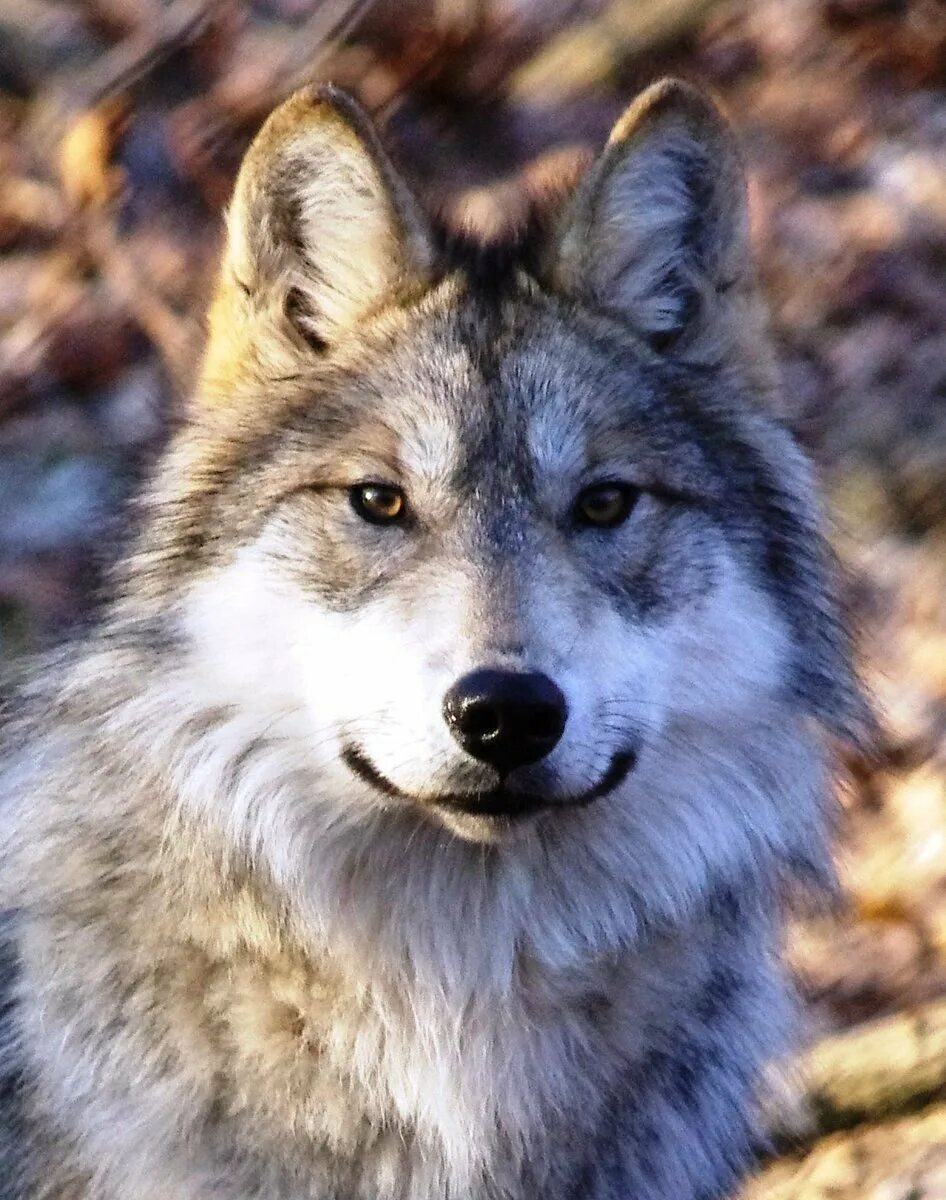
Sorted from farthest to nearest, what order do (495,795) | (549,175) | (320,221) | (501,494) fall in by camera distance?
(549,175)
(320,221)
(501,494)
(495,795)

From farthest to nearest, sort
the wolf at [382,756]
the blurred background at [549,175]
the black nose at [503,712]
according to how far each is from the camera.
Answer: the blurred background at [549,175]
the wolf at [382,756]
the black nose at [503,712]

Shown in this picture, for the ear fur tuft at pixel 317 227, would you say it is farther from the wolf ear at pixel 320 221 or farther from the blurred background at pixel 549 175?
the blurred background at pixel 549 175

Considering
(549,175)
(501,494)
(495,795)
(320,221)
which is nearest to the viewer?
(495,795)

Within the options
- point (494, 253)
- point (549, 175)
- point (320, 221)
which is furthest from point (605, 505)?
point (549, 175)

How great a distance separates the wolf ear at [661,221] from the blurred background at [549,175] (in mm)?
1635

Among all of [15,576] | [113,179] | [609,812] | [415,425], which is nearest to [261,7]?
Result: [113,179]

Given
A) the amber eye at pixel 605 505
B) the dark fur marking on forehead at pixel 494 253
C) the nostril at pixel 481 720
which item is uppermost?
the dark fur marking on forehead at pixel 494 253

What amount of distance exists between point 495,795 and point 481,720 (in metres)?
0.18

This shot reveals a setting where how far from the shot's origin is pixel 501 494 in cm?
287

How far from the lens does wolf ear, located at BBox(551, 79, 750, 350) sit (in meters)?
3.02

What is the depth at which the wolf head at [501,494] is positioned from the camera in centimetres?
271

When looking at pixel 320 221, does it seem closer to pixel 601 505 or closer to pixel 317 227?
pixel 317 227

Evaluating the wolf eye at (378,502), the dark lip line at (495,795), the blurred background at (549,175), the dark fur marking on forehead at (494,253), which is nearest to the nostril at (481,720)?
the dark lip line at (495,795)

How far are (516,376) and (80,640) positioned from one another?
3.07ft
